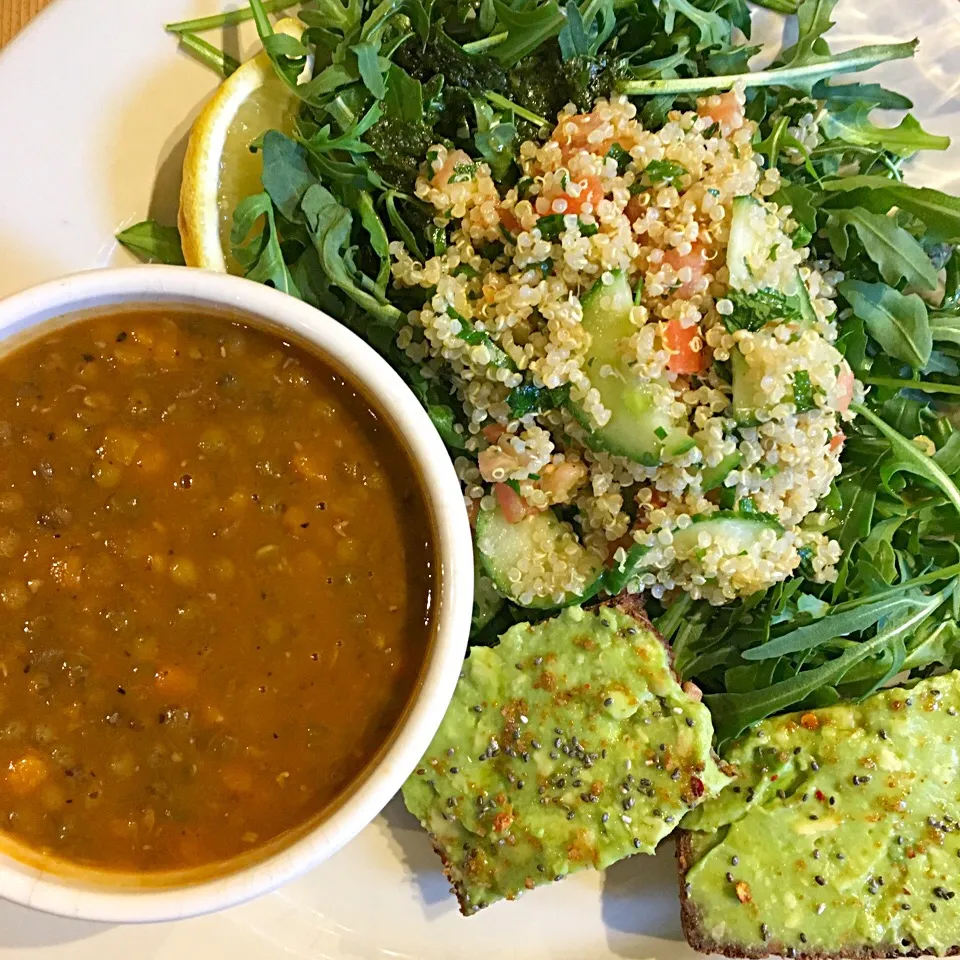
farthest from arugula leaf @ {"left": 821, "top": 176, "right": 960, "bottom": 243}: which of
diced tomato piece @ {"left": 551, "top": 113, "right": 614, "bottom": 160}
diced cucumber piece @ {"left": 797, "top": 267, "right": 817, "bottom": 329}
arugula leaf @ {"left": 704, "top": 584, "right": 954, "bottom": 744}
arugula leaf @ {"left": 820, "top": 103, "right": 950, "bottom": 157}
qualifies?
arugula leaf @ {"left": 704, "top": 584, "right": 954, "bottom": 744}

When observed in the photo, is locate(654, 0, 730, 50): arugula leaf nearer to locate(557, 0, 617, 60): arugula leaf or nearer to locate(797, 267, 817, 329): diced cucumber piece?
locate(557, 0, 617, 60): arugula leaf

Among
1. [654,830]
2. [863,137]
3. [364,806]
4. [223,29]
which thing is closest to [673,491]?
[654,830]

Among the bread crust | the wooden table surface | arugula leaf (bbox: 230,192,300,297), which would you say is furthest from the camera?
the wooden table surface

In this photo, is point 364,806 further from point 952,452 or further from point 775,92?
point 775,92

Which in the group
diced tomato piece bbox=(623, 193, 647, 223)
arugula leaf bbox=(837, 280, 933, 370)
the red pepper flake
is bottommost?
the red pepper flake

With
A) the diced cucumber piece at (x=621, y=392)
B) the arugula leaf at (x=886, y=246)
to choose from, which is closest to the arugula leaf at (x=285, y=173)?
the diced cucumber piece at (x=621, y=392)

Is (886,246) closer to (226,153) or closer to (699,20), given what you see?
(699,20)
